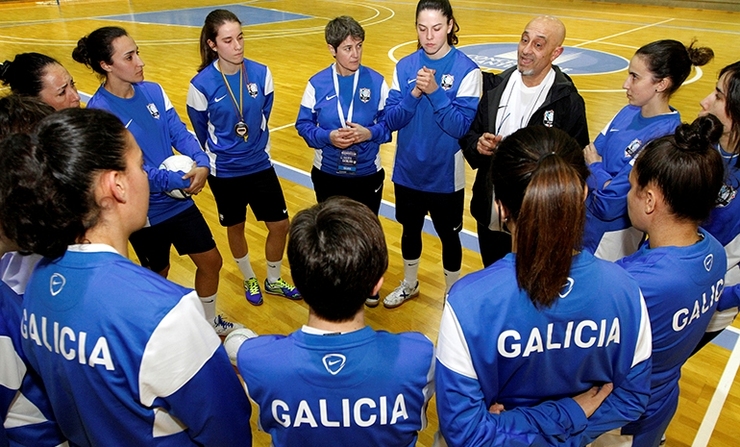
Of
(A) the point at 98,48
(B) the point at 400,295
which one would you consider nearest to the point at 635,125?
(B) the point at 400,295

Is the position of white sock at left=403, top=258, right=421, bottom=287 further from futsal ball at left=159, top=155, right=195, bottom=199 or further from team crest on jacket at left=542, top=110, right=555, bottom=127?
futsal ball at left=159, top=155, right=195, bottom=199

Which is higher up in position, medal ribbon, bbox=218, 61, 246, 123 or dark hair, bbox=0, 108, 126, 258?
dark hair, bbox=0, 108, 126, 258

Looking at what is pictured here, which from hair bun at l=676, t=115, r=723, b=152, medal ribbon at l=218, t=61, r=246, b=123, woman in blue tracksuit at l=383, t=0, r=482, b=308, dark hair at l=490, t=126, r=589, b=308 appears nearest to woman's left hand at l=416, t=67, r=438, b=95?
woman in blue tracksuit at l=383, t=0, r=482, b=308

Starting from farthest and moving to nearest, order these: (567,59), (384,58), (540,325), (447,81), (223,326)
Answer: (384,58), (567,59), (223,326), (447,81), (540,325)

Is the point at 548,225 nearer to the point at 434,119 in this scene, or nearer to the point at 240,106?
the point at 434,119

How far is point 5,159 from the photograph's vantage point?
1275 mm

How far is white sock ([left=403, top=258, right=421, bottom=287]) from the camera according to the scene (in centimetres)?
369

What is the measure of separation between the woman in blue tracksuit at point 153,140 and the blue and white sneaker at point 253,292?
25.3 inches

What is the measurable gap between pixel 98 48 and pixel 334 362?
2.38 meters

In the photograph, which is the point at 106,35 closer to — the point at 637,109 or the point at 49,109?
the point at 49,109

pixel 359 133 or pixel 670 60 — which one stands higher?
pixel 670 60

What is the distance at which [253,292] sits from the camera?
12.5ft

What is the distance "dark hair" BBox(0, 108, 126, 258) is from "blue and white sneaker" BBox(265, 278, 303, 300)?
2.51 meters

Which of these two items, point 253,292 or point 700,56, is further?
point 253,292
